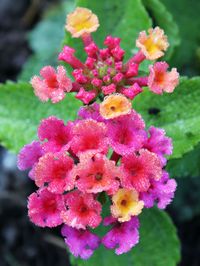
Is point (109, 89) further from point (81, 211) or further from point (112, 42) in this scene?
point (81, 211)

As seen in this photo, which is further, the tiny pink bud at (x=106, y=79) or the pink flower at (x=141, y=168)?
the tiny pink bud at (x=106, y=79)

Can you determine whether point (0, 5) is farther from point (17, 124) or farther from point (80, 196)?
point (80, 196)

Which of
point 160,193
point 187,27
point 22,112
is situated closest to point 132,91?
point 160,193

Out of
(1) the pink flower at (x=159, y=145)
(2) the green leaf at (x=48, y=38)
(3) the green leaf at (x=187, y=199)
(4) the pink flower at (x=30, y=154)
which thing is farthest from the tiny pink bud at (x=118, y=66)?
(2) the green leaf at (x=48, y=38)

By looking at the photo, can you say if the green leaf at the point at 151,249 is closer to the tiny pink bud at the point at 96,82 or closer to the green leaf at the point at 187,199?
the green leaf at the point at 187,199

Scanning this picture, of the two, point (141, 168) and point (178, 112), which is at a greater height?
point (141, 168)

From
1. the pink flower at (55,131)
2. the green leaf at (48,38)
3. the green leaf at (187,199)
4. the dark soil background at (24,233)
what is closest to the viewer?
the pink flower at (55,131)
